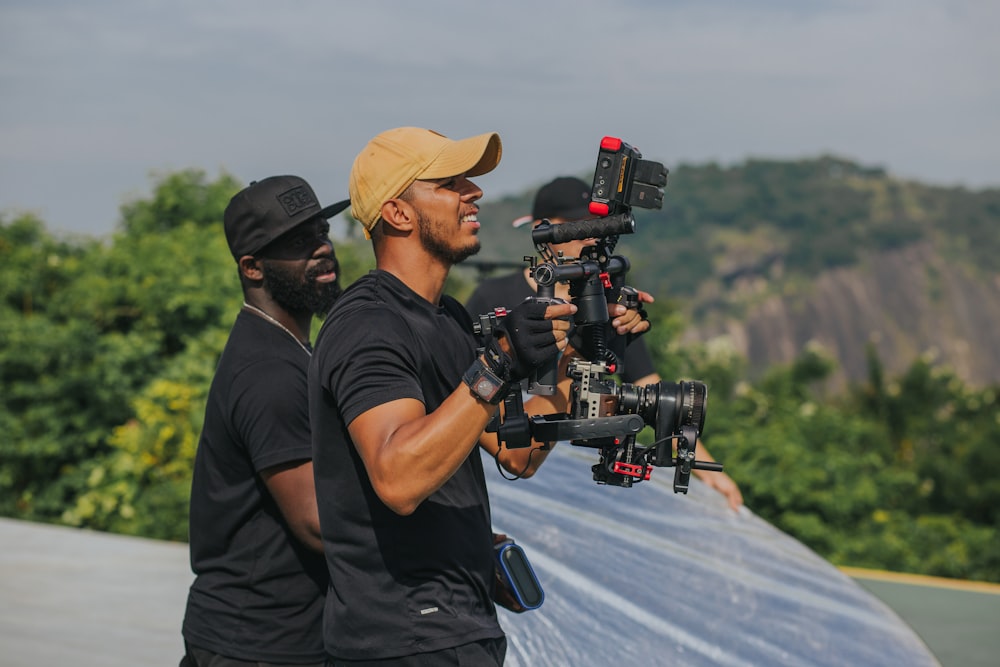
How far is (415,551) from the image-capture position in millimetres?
2248

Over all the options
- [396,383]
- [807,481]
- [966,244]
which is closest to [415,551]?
[396,383]

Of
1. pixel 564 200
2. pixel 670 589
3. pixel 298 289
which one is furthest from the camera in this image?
pixel 564 200

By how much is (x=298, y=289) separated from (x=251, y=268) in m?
0.15

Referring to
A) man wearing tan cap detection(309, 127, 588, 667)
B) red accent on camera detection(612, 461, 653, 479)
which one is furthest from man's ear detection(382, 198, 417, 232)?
red accent on camera detection(612, 461, 653, 479)

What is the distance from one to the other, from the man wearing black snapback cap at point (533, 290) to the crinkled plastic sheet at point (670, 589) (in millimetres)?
87

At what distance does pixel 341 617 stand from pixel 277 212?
1253 mm

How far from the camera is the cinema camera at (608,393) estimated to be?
2203 mm

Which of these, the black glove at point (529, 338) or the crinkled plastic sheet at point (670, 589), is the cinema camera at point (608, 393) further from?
the crinkled plastic sheet at point (670, 589)

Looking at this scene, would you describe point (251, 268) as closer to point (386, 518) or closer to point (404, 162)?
point (404, 162)

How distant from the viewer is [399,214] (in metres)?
2.40

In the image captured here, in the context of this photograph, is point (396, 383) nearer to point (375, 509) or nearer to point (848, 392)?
point (375, 509)

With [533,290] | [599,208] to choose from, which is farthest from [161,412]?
[599,208]

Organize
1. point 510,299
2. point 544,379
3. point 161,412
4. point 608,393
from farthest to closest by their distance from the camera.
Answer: point 161,412 → point 510,299 → point 608,393 → point 544,379

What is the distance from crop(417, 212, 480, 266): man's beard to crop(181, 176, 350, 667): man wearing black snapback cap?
564 millimetres
